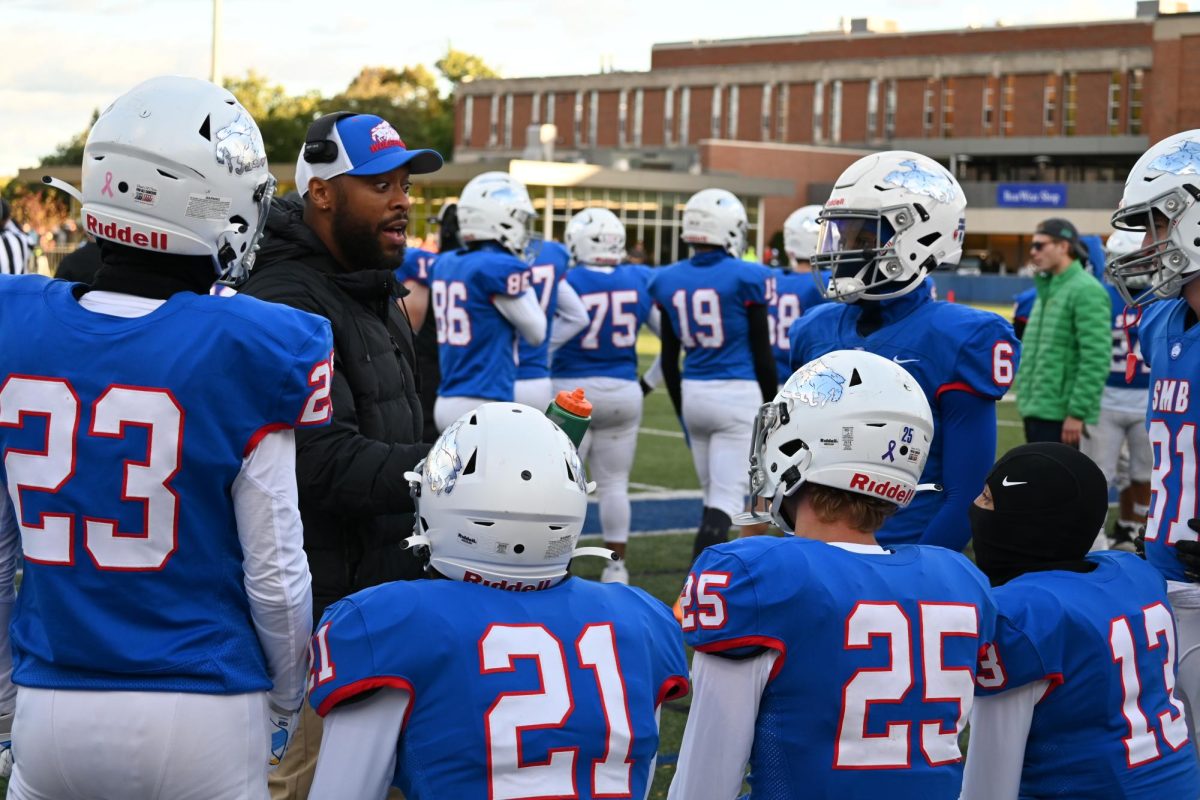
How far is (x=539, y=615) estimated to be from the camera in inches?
104

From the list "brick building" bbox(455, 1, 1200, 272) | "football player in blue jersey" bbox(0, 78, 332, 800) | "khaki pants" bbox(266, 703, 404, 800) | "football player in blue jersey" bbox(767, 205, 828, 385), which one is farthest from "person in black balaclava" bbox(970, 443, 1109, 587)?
"brick building" bbox(455, 1, 1200, 272)

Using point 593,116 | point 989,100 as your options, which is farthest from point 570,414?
point 593,116

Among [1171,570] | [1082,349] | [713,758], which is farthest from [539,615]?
[1082,349]

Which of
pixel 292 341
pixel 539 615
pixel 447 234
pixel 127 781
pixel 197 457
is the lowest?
pixel 127 781

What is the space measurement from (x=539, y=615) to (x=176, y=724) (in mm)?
669

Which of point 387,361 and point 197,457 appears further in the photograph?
point 387,361

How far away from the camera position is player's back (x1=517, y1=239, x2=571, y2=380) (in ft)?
28.2

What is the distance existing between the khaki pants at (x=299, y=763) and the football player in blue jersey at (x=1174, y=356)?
226 centimetres

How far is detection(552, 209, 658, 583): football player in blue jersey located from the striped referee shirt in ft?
10.8

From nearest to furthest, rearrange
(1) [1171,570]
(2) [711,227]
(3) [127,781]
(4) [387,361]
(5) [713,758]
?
(3) [127,781] < (5) [713,758] < (4) [387,361] < (1) [1171,570] < (2) [711,227]

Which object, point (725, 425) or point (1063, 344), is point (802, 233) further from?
point (725, 425)

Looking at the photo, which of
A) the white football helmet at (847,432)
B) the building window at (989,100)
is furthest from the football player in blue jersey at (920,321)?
the building window at (989,100)

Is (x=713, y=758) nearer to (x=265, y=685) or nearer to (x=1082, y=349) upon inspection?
(x=265, y=685)

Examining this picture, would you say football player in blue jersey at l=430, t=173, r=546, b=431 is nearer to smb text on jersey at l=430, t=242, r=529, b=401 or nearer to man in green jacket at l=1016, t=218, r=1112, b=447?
smb text on jersey at l=430, t=242, r=529, b=401
